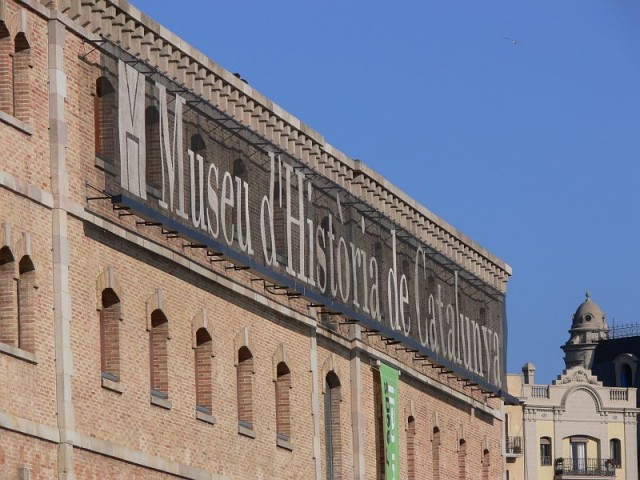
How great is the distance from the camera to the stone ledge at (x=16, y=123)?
142ft

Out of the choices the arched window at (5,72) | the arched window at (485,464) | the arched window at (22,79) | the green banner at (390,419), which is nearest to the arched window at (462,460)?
the arched window at (485,464)

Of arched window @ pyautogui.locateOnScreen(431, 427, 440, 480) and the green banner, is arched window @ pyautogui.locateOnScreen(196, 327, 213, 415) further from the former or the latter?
arched window @ pyautogui.locateOnScreen(431, 427, 440, 480)

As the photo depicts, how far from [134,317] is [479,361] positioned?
1040 inches

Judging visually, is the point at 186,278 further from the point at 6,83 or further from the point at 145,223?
the point at 6,83

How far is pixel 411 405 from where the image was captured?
66.0m

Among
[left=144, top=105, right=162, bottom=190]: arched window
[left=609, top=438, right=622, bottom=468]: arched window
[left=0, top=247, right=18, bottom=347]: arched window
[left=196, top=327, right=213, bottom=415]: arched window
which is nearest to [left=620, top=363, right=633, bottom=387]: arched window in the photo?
[left=609, top=438, right=622, bottom=468]: arched window

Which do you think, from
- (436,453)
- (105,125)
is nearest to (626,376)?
(436,453)

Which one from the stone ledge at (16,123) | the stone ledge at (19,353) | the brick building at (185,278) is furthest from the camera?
the brick building at (185,278)

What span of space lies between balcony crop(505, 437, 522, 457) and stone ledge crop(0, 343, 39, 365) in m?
88.9

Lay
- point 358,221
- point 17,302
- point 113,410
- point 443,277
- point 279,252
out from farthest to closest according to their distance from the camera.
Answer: point 443,277 → point 358,221 → point 279,252 → point 113,410 → point 17,302

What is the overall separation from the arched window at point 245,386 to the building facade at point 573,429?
78.3 metres

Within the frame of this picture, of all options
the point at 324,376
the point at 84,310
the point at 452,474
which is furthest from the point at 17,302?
the point at 452,474

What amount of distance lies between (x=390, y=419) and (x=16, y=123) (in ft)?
72.2

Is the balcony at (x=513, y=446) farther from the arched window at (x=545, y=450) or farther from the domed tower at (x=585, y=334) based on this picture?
the domed tower at (x=585, y=334)
